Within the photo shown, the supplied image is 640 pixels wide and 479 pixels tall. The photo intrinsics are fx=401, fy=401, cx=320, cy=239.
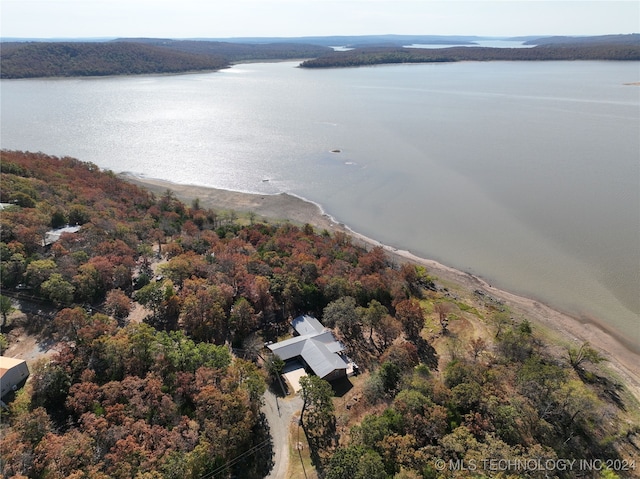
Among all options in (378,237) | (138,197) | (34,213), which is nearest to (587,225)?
(378,237)

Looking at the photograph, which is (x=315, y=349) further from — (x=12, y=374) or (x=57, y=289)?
(x=57, y=289)

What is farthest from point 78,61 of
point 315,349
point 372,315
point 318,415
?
point 318,415

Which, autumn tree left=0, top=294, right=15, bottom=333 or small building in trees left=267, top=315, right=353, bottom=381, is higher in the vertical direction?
autumn tree left=0, top=294, right=15, bottom=333

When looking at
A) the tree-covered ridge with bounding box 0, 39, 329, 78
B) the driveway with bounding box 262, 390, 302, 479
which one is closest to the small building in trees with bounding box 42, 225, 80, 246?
the driveway with bounding box 262, 390, 302, 479

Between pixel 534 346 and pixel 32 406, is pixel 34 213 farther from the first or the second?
pixel 534 346

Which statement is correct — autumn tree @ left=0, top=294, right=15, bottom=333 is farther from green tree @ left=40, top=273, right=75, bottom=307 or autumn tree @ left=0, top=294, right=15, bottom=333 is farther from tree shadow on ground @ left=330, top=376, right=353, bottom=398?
tree shadow on ground @ left=330, top=376, right=353, bottom=398
